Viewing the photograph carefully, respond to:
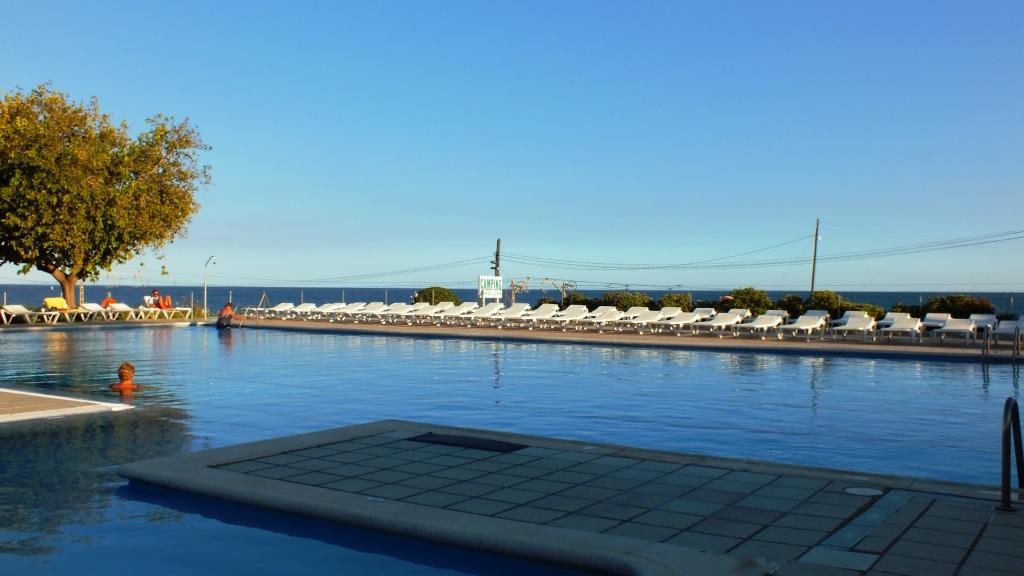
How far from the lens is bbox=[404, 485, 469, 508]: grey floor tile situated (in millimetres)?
4727

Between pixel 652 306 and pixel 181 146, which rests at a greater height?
pixel 181 146

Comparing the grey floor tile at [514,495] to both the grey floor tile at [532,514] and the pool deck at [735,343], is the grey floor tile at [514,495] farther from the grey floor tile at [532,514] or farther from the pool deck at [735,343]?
the pool deck at [735,343]

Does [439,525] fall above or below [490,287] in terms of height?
below

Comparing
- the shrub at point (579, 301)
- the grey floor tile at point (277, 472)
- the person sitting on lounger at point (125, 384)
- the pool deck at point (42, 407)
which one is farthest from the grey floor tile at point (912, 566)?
the shrub at point (579, 301)

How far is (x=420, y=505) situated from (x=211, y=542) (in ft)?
3.54

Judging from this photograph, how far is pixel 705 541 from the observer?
4.07m

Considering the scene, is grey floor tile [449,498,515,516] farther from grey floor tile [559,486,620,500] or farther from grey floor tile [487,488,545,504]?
grey floor tile [559,486,620,500]

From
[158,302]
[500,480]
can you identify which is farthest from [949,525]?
[158,302]

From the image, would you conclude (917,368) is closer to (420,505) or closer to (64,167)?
(420,505)

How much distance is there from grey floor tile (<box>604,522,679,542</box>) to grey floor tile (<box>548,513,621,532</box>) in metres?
0.06

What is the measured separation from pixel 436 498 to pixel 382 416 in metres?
3.90

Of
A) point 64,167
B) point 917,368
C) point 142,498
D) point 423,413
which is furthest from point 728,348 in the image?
point 64,167

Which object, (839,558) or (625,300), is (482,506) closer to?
(839,558)

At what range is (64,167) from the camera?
2112 cm
